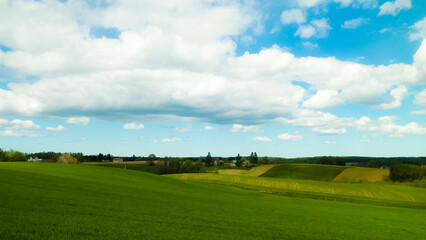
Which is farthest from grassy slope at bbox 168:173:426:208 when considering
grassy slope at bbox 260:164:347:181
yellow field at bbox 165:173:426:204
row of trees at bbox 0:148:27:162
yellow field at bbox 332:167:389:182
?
row of trees at bbox 0:148:27:162

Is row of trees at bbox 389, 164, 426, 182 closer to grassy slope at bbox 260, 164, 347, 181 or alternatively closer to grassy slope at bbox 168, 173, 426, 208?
grassy slope at bbox 260, 164, 347, 181

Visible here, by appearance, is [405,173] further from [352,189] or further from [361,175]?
[352,189]

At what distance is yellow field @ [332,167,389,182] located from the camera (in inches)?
4213

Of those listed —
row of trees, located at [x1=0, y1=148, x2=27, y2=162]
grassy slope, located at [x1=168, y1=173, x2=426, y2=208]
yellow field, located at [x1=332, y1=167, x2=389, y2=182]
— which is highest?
row of trees, located at [x1=0, y1=148, x2=27, y2=162]

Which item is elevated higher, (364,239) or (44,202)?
(44,202)

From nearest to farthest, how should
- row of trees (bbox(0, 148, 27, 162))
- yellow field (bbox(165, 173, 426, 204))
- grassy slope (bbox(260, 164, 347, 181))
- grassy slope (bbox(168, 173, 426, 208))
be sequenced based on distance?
grassy slope (bbox(168, 173, 426, 208)) < yellow field (bbox(165, 173, 426, 204)) < row of trees (bbox(0, 148, 27, 162)) < grassy slope (bbox(260, 164, 347, 181))

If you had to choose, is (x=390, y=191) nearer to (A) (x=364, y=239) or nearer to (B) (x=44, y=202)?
(A) (x=364, y=239)

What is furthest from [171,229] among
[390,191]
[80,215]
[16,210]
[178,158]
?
[178,158]

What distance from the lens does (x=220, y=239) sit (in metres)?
11.5

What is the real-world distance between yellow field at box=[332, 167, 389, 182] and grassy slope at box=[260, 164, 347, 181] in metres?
4.19

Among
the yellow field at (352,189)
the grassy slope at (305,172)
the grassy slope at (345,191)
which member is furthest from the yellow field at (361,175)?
the yellow field at (352,189)

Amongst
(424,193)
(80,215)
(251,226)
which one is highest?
(80,215)

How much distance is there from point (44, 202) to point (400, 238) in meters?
21.5

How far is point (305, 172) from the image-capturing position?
136625mm
